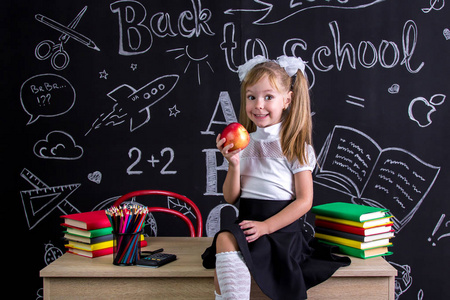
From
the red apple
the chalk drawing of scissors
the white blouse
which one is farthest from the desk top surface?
the chalk drawing of scissors

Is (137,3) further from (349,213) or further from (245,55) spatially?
(349,213)

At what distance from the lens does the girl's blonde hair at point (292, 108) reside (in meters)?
1.63

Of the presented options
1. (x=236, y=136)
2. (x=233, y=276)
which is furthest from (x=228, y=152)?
(x=233, y=276)

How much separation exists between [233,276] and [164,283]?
27 cm

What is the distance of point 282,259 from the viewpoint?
4.69 ft

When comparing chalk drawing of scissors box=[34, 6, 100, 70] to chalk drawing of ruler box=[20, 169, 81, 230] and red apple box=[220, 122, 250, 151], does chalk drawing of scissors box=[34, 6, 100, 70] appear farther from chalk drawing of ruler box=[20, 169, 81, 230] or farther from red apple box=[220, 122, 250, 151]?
red apple box=[220, 122, 250, 151]

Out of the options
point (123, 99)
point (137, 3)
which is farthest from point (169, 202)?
point (137, 3)

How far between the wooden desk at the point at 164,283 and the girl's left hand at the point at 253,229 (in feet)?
0.52

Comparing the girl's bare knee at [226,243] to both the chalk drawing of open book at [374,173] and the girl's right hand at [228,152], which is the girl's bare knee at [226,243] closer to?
the girl's right hand at [228,152]

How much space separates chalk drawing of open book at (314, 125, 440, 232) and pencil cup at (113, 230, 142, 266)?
1534 millimetres

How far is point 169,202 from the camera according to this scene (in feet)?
9.15

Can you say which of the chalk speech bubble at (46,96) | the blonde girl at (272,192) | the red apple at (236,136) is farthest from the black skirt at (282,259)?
the chalk speech bubble at (46,96)

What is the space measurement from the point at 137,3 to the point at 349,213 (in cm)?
188

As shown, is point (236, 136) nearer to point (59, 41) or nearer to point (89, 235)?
point (89, 235)
